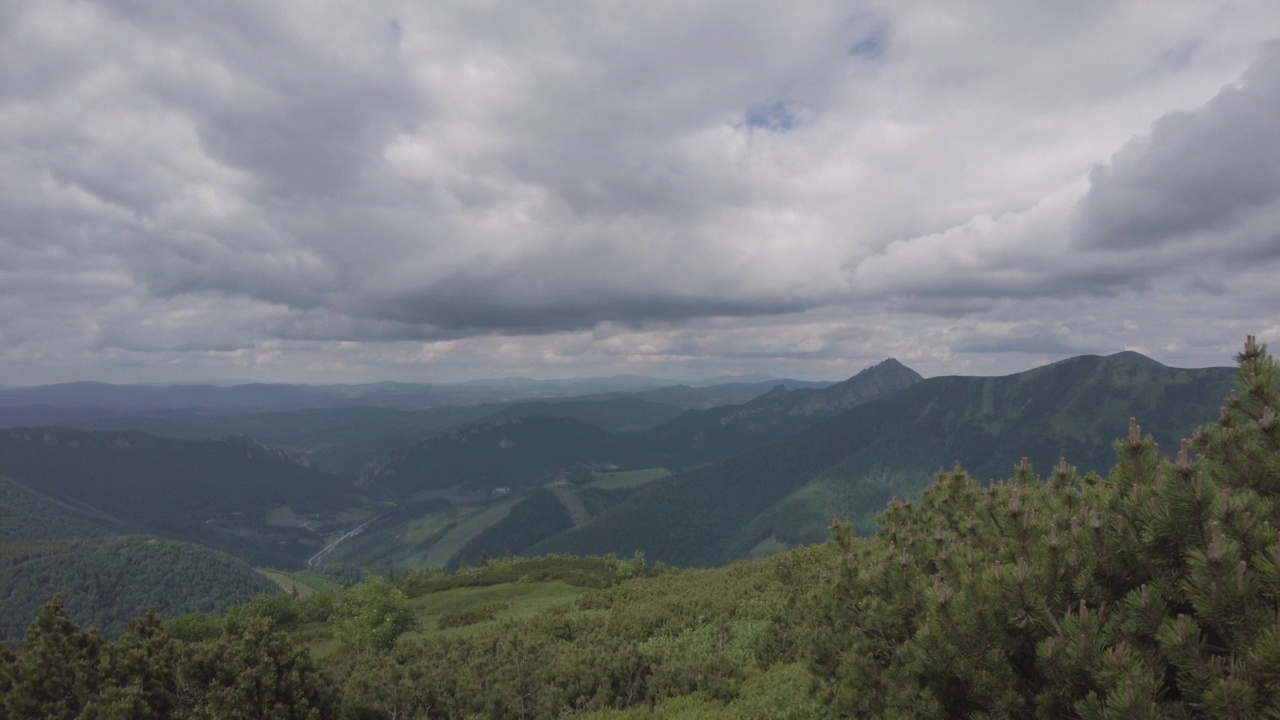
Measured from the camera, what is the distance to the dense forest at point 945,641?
5.86 metres

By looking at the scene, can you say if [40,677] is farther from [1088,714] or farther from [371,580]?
[371,580]

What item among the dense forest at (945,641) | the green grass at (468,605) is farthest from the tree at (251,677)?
the green grass at (468,605)

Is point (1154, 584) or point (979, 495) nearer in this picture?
point (1154, 584)

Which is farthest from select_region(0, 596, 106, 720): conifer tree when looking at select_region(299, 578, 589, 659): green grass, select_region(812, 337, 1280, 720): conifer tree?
select_region(299, 578, 589, 659): green grass

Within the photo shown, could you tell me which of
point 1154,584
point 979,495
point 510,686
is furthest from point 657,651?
point 1154,584

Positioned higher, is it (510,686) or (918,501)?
(918,501)

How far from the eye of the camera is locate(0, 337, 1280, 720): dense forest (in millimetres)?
5863

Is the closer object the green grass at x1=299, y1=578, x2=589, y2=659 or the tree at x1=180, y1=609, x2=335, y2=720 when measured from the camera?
the tree at x1=180, y1=609, x2=335, y2=720

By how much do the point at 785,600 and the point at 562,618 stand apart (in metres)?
10.8

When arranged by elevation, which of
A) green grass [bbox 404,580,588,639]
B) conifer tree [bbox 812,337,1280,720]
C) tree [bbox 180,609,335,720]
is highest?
conifer tree [bbox 812,337,1280,720]

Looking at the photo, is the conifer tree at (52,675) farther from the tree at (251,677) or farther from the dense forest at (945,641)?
the tree at (251,677)

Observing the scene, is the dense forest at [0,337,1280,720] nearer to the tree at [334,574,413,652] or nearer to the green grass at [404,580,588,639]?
the tree at [334,574,413,652]

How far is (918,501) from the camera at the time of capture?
17.8 metres

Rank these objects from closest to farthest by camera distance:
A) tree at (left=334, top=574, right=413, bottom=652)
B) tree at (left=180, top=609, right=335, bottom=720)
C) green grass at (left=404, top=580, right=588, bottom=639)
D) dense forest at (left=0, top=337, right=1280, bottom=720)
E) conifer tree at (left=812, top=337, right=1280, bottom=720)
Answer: conifer tree at (left=812, top=337, right=1280, bottom=720), dense forest at (left=0, top=337, right=1280, bottom=720), tree at (left=180, top=609, right=335, bottom=720), tree at (left=334, top=574, right=413, bottom=652), green grass at (left=404, top=580, right=588, bottom=639)
